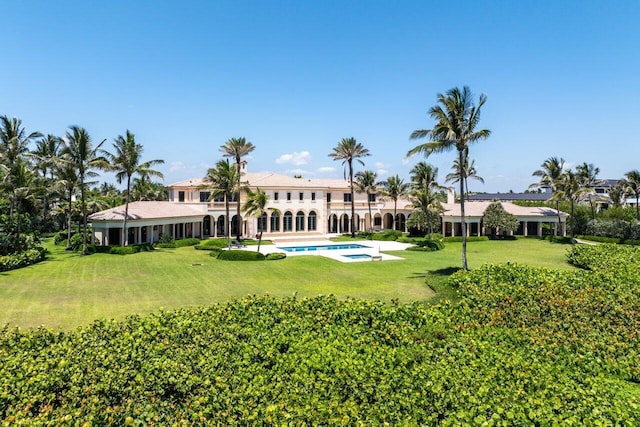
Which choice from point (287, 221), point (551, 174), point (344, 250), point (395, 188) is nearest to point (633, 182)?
point (551, 174)

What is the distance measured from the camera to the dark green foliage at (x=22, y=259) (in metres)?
25.1

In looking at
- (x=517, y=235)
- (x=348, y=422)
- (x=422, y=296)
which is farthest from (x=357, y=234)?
(x=348, y=422)

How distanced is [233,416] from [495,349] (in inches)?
258

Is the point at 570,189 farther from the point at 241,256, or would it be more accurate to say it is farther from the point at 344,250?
the point at 241,256

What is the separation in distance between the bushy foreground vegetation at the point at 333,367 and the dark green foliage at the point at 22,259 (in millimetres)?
18847

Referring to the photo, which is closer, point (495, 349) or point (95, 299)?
point (495, 349)

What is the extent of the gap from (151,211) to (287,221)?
1842 cm

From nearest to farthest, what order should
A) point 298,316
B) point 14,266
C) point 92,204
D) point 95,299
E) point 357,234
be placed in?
point 298,316 < point 95,299 < point 14,266 < point 92,204 < point 357,234

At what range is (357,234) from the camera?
55.2m

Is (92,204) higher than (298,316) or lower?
higher

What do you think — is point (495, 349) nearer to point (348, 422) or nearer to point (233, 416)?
point (348, 422)

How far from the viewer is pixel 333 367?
837 centimetres

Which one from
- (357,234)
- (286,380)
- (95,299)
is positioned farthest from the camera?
(357,234)

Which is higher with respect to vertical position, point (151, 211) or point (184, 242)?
point (151, 211)
